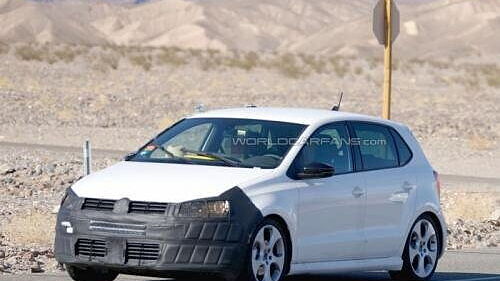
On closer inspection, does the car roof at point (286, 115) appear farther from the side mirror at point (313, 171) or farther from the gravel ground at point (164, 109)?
the gravel ground at point (164, 109)

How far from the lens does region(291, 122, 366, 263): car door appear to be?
39.0 feet

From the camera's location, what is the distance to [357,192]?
12477 mm

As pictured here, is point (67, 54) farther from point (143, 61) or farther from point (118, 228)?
point (118, 228)

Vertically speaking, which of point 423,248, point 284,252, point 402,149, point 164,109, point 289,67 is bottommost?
point 289,67

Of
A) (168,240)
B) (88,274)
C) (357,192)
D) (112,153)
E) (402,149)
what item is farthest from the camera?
(112,153)

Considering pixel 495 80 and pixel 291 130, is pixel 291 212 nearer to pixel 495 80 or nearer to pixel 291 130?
pixel 291 130

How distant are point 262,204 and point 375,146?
7.48 feet

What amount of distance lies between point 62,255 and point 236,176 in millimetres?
1475

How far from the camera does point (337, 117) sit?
42.1ft

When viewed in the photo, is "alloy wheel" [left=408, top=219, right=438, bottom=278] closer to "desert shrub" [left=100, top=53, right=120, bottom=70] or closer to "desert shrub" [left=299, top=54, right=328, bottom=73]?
"desert shrub" [left=100, top=53, right=120, bottom=70]

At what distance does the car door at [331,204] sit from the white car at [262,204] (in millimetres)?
11

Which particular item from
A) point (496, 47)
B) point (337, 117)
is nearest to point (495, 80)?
point (337, 117)

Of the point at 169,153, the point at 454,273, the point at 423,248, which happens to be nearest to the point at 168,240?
the point at 169,153

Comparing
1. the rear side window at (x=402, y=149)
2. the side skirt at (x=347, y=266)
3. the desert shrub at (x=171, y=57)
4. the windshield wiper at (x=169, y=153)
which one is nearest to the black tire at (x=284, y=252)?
the side skirt at (x=347, y=266)
